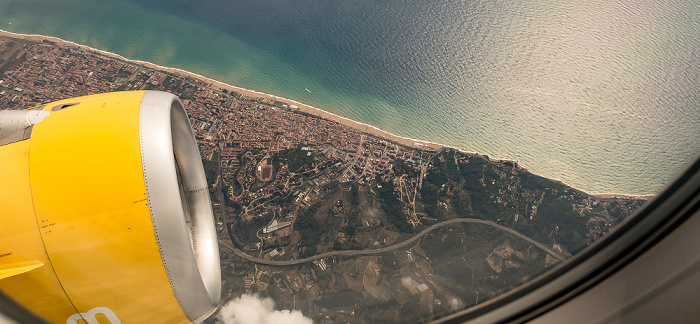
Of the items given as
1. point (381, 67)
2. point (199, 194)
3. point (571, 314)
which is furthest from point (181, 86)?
point (571, 314)

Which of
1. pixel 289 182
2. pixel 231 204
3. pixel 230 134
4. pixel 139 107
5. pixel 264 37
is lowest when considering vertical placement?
pixel 231 204

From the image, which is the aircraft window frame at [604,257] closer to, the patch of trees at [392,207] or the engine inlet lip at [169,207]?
the engine inlet lip at [169,207]

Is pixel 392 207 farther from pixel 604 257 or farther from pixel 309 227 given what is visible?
pixel 604 257

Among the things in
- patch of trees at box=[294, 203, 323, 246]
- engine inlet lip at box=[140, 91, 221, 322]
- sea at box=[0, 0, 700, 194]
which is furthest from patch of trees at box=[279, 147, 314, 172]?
engine inlet lip at box=[140, 91, 221, 322]

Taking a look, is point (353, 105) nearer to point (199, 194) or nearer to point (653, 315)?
point (199, 194)

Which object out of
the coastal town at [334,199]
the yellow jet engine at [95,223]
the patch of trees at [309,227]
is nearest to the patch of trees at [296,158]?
the coastal town at [334,199]

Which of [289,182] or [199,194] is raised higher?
[199,194]
